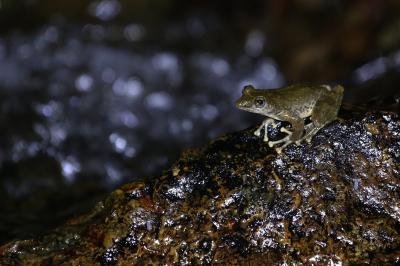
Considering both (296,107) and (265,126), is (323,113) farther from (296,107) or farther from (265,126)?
(265,126)

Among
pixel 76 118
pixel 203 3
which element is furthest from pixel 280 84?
pixel 76 118

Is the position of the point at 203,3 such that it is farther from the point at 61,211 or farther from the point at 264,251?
the point at 264,251

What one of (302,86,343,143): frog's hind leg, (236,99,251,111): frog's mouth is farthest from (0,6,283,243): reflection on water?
(302,86,343,143): frog's hind leg

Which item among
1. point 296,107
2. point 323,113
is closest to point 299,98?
point 296,107

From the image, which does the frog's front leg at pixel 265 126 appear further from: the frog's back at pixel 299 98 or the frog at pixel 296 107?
the frog's back at pixel 299 98

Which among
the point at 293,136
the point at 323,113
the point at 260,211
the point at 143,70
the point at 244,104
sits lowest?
the point at 260,211

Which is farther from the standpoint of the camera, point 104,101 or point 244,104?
point 104,101
